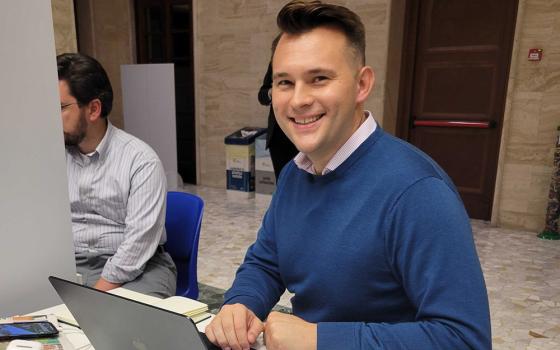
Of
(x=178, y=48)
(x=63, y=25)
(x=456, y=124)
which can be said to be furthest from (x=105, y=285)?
(x=178, y=48)

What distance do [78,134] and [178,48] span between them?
14.7ft

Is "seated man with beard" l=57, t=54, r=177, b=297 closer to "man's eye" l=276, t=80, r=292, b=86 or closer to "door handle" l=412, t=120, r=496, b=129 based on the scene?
"man's eye" l=276, t=80, r=292, b=86

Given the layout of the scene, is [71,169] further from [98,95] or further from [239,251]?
[239,251]

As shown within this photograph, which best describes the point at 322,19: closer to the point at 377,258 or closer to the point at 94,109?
the point at 377,258

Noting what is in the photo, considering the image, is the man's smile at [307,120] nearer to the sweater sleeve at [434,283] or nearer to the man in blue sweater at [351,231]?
the man in blue sweater at [351,231]

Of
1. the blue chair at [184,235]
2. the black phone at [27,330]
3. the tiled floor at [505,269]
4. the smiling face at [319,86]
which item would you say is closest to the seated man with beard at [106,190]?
the blue chair at [184,235]

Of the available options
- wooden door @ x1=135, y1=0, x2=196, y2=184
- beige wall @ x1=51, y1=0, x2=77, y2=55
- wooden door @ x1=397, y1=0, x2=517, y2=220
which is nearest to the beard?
beige wall @ x1=51, y1=0, x2=77, y2=55

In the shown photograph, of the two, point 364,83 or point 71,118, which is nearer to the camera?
point 364,83

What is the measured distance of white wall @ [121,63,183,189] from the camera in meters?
4.66

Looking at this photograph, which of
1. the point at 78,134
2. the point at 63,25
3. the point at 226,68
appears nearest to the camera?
the point at 78,134

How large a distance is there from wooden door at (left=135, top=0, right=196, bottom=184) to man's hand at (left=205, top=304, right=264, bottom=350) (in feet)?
17.2

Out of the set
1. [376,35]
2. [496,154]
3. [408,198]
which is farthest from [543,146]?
[408,198]

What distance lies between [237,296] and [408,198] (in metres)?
0.50

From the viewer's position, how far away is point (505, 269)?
3.23 meters
